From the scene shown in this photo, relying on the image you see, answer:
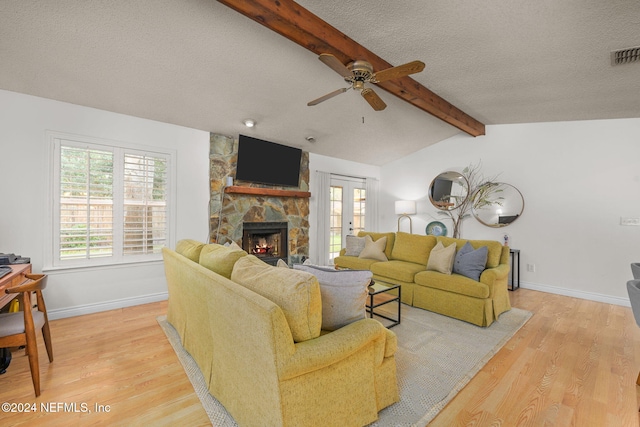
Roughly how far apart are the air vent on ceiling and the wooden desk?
5194mm

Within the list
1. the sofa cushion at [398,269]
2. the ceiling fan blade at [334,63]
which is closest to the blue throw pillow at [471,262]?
the sofa cushion at [398,269]

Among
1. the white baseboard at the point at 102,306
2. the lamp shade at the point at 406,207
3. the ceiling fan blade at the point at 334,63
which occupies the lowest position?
the white baseboard at the point at 102,306

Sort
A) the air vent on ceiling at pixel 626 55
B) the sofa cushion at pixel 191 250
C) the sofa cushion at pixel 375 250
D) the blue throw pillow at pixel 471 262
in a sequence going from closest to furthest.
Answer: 1. the air vent on ceiling at pixel 626 55
2. the sofa cushion at pixel 191 250
3. the blue throw pillow at pixel 471 262
4. the sofa cushion at pixel 375 250

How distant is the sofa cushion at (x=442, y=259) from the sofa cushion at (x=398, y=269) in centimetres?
23

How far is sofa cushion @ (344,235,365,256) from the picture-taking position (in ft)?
15.9

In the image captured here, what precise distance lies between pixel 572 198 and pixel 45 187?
700 centimetres

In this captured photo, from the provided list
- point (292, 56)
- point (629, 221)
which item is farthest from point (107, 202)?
point (629, 221)

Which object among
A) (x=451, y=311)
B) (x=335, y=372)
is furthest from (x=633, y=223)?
(x=335, y=372)

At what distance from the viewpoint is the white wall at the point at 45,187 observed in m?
3.00

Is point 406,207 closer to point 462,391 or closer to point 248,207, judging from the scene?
point 248,207

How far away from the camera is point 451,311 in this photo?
11.1 ft

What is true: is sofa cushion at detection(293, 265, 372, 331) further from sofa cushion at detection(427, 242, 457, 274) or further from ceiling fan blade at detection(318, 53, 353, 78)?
sofa cushion at detection(427, 242, 457, 274)

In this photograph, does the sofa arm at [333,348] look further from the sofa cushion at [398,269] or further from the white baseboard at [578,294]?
the white baseboard at [578,294]

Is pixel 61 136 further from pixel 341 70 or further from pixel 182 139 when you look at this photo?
pixel 341 70
